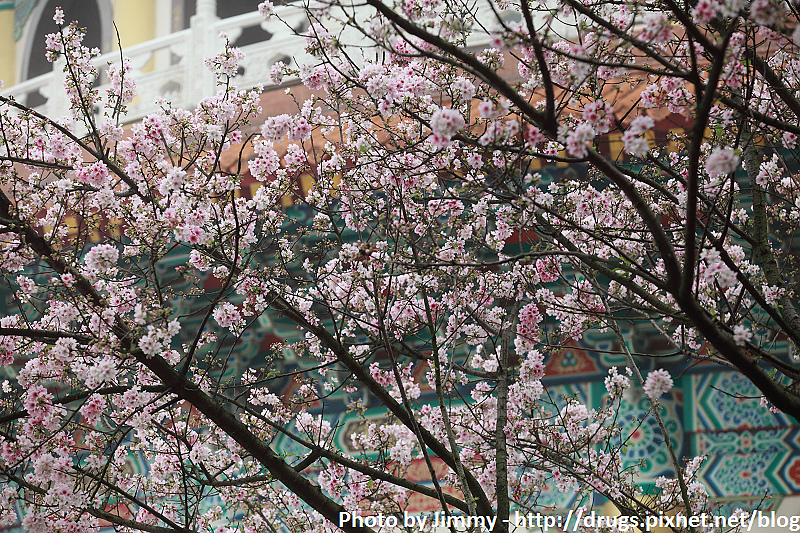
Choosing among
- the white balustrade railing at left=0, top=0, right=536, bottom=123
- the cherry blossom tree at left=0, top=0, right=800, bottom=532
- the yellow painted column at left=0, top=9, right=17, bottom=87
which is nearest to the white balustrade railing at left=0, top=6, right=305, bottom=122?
the white balustrade railing at left=0, top=0, right=536, bottom=123

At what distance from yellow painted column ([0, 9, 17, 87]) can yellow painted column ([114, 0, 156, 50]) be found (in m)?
2.10

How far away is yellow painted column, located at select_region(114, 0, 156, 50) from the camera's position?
9.48m

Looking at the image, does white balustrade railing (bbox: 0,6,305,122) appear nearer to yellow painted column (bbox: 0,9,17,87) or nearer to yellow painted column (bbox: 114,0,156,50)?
yellow painted column (bbox: 114,0,156,50)

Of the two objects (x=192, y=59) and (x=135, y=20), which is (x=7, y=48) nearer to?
(x=135, y=20)

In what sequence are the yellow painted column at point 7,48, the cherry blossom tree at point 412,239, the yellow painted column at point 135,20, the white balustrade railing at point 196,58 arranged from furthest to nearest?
1. the yellow painted column at point 7,48
2. the yellow painted column at point 135,20
3. the white balustrade railing at point 196,58
4. the cherry blossom tree at point 412,239

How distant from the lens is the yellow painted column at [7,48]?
420 inches

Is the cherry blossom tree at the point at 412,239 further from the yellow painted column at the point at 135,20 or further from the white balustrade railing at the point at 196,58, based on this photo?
the yellow painted column at the point at 135,20

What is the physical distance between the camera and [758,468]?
7.13m

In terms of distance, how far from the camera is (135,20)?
9586 millimetres

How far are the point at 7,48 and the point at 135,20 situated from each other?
8.43 feet

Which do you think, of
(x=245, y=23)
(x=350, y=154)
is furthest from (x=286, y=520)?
(x=245, y=23)

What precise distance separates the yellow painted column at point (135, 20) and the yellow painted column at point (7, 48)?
2.10 metres

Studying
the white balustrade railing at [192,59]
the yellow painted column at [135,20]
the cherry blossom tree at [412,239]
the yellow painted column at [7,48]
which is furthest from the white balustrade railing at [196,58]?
the cherry blossom tree at [412,239]

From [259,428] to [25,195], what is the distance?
2.13m
